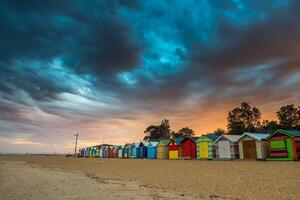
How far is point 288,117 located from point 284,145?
47.5 m

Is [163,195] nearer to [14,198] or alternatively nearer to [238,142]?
[14,198]

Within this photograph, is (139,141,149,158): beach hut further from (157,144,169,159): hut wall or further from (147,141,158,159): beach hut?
(157,144,169,159): hut wall

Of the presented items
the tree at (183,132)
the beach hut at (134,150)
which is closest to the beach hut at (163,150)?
the beach hut at (134,150)

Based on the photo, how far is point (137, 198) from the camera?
10.4 metres

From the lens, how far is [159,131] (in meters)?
121

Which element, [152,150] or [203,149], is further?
[152,150]

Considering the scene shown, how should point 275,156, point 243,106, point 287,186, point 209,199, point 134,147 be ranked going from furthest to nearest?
point 243,106 < point 134,147 < point 275,156 < point 287,186 < point 209,199

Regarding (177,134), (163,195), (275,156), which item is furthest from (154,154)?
(163,195)

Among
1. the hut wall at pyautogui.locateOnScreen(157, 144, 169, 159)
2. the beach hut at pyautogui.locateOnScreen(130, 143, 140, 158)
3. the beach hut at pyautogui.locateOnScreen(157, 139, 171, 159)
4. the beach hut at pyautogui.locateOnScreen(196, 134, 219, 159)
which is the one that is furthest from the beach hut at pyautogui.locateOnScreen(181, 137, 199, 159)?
the beach hut at pyautogui.locateOnScreen(130, 143, 140, 158)

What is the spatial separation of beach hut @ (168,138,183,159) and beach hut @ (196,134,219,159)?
26.6 feet

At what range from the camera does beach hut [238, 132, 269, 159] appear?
126 feet

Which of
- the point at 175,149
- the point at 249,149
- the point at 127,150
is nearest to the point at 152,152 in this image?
the point at 175,149

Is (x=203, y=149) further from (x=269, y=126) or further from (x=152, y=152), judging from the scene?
(x=269, y=126)

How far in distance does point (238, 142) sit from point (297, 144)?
1163cm
